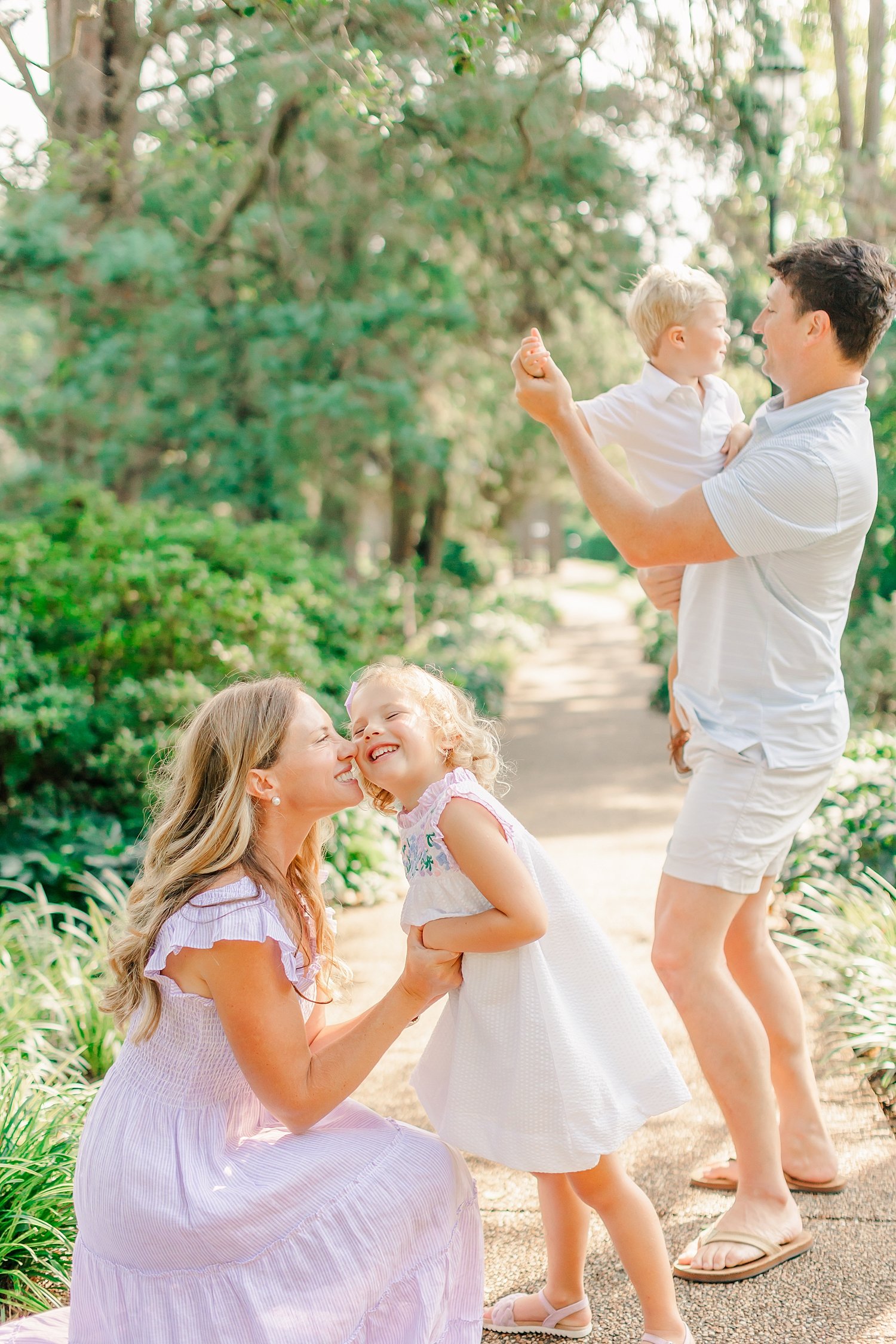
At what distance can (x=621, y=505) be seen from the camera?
2414 millimetres

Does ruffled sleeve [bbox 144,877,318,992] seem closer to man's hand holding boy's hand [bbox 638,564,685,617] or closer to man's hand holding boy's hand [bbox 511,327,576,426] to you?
man's hand holding boy's hand [bbox 511,327,576,426]

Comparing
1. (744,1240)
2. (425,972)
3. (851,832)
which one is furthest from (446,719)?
(851,832)

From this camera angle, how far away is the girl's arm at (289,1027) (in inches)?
73.7

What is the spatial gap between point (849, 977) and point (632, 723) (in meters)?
7.04

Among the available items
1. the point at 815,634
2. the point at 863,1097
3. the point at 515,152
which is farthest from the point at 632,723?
the point at 815,634

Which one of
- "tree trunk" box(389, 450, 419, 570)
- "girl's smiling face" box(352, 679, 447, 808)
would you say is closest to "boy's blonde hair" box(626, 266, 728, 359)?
"girl's smiling face" box(352, 679, 447, 808)

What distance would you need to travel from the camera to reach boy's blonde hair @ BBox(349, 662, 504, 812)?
2.11 meters

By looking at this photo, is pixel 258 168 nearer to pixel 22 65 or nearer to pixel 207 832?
pixel 22 65

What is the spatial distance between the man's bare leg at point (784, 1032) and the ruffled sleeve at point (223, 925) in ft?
3.88

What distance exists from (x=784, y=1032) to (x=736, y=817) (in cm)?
64

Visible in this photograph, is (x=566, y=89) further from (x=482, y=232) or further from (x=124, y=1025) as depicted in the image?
(x=124, y=1025)

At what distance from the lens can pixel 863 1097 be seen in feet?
10.9

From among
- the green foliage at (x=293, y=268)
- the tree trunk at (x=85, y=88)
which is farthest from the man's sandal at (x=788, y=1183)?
the green foliage at (x=293, y=268)

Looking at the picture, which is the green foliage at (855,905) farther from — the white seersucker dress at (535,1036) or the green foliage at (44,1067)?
the green foliage at (44,1067)
